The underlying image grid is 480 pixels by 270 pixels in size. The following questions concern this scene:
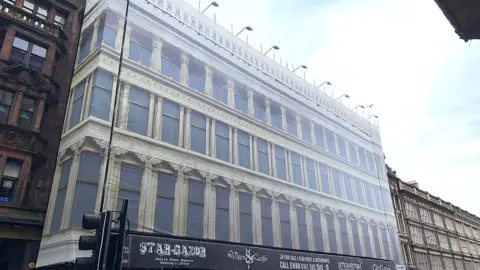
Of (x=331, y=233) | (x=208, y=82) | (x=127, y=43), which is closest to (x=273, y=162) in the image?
(x=208, y=82)

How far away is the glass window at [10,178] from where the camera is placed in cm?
1516

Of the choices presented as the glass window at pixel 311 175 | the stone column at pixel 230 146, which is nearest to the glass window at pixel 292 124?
the glass window at pixel 311 175

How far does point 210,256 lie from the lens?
15.2 meters

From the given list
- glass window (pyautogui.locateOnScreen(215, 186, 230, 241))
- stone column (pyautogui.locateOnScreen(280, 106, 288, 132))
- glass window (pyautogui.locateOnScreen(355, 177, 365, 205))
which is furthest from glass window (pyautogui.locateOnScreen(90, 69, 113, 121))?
glass window (pyautogui.locateOnScreen(355, 177, 365, 205))

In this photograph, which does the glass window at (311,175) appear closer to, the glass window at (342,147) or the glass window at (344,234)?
the glass window at (344,234)

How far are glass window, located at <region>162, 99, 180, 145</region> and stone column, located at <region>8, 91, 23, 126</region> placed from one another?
20.6 feet

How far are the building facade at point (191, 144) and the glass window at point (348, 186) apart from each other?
0.28m

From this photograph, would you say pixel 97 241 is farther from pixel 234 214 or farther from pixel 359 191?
pixel 359 191

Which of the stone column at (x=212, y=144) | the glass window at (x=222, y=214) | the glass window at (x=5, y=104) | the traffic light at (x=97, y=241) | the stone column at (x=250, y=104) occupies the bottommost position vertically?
the traffic light at (x=97, y=241)

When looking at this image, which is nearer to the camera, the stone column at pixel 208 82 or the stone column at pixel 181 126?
the stone column at pixel 181 126

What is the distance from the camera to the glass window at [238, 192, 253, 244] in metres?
17.7

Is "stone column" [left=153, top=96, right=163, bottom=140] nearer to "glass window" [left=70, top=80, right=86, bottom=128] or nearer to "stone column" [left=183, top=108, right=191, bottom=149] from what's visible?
"stone column" [left=183, top=108, right=191, bottom=149]

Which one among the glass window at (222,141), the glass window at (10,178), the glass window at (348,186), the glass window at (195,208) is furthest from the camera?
the glass window at (348,186)

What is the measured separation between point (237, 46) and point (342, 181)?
41.5ft
